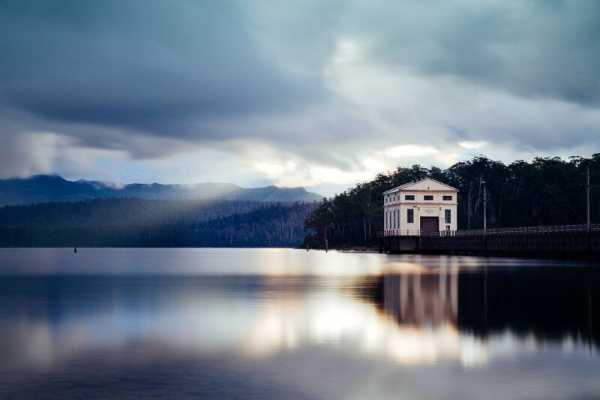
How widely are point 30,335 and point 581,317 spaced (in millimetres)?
17869

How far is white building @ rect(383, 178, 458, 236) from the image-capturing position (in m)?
133

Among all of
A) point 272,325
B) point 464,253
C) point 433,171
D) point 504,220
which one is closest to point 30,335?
point 272,325

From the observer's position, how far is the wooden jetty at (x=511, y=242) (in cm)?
7875

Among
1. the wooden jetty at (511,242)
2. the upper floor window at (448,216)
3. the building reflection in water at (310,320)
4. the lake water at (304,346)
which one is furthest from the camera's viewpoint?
the upper floor window at (448,216)

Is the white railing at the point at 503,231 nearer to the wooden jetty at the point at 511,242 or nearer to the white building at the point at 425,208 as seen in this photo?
the wooden jetty at the point at 511,242

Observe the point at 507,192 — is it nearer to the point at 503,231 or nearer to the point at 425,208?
the point at 425,208

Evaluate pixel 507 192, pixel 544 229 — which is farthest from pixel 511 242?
pixel 507 192

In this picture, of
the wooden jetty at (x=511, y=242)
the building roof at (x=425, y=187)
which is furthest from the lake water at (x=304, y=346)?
the building roof at (x=425, y=187)

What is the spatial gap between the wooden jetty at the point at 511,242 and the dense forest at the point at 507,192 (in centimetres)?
1628

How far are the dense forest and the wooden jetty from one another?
1628 centimetres

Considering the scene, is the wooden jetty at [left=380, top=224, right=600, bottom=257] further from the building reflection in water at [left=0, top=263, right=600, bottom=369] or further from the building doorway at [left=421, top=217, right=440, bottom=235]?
the building reflection in water at [left=0, top=263, right=600, bottom=369]

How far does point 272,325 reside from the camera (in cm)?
2409

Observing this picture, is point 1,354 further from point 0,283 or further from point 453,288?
point 0,283

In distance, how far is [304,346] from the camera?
19.5m
